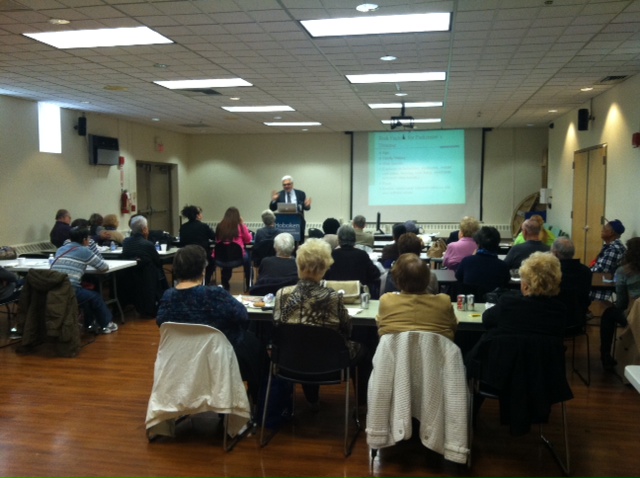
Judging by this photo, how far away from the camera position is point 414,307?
319 cm

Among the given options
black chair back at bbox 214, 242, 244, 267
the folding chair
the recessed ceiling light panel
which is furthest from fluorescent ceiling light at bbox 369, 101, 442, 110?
the folding chair

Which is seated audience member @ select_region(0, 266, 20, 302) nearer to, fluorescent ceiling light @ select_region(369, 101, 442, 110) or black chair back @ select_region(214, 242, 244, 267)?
black chair back @ select_region(214, 242, 244, 267)

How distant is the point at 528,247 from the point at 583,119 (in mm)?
4283

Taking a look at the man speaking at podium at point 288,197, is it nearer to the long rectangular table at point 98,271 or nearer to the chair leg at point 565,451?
the long rectangular table at point 98,271

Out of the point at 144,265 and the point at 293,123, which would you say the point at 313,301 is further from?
the point at 293,123

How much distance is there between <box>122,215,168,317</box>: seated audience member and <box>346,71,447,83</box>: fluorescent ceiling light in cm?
317

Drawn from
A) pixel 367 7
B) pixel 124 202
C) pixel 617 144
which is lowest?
pixel 124 202

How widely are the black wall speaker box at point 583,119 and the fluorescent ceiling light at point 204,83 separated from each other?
5112mm

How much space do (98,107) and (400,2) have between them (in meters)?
6.75

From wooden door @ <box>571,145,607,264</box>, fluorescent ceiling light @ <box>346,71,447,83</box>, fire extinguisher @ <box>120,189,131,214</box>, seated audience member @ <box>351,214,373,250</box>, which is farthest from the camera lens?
fire extinguisher @ <box>120,189,131,214</box>

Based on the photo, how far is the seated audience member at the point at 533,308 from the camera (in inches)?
125

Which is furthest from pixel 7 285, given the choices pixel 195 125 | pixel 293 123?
pixel 293 123

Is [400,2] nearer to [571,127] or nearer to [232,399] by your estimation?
[232,399]

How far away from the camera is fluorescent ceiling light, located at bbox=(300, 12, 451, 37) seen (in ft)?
14.8
